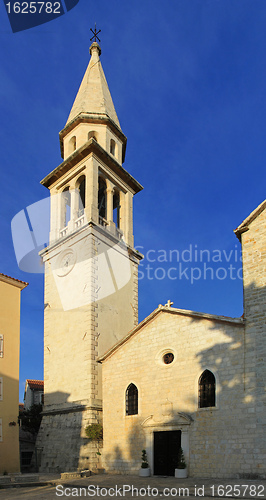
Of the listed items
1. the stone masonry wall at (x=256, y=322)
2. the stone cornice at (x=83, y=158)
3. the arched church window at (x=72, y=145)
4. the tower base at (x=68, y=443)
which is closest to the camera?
the stone masonry wall at (x=256, y=322)

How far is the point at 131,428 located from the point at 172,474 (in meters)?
2.55

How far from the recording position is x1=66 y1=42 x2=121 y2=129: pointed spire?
27438 millimetres

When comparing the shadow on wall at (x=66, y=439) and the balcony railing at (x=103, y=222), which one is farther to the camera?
the balcony railing at (x=103, y=222)

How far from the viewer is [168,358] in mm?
17734

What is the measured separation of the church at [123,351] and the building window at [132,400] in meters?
0.06

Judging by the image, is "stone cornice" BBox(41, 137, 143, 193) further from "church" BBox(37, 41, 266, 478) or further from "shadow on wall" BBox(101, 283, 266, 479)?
"shadow on wall" BBox(101, 283, 266, 479)

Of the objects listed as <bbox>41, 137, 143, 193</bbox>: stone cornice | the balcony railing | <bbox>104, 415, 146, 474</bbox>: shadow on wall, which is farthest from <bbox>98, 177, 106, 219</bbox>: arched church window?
<bbox>104, 415, 146, 474</bbox>: shadow on wall

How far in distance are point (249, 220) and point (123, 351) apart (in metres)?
8.21

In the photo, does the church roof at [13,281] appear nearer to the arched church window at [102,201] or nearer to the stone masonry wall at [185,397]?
the stone masonry wall at [185,397]

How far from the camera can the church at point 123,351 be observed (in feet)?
49.2

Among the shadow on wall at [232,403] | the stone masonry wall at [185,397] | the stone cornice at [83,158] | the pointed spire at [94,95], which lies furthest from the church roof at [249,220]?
the pointed spire at [94,95]

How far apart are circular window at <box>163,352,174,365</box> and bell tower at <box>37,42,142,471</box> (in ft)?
13.2
